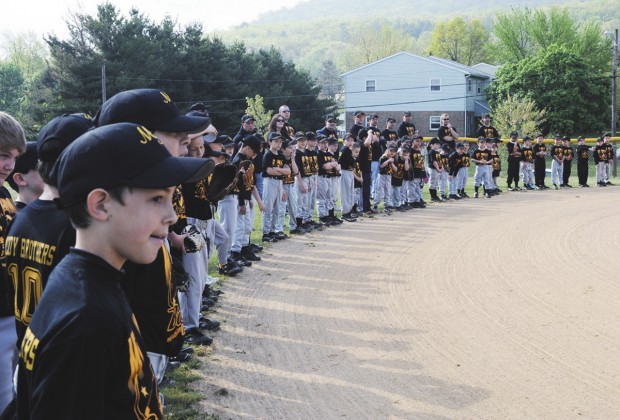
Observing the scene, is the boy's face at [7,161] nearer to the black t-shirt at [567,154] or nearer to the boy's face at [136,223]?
the boy's face at [136,223]

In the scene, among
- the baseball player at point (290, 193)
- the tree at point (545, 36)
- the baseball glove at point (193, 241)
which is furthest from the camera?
the tree at point (545, 36)

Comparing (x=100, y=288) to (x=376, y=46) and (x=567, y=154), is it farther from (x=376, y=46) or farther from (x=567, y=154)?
(x=376, y=46)

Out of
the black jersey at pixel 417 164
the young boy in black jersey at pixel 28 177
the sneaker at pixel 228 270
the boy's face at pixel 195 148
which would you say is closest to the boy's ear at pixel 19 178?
the young boy in black jersey at pixel 28 177

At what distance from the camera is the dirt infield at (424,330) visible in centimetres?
577

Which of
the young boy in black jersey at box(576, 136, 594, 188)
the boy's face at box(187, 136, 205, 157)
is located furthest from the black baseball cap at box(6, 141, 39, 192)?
the young boy in black jersey at box(576, 136, 594, 188)

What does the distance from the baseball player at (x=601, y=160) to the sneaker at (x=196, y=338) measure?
22.5 m

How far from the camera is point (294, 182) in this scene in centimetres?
1500

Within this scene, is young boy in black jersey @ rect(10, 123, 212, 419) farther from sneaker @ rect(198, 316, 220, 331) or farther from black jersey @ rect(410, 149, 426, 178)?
black jersey @ rect(410, 149, 426, 178)

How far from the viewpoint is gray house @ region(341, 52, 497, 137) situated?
5912cm

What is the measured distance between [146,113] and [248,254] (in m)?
8.22

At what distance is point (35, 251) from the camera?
355 centimetres

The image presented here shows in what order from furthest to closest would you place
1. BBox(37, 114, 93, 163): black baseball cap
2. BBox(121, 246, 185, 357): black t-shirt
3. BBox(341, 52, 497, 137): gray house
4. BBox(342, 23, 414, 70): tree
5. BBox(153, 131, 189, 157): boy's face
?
BBox(342, 23, 414, 70): tree < BBox(341, 52, 497, 137): gray house < BBox(153, 131, 189, 157): boy's face < BBox(37, 114, 93, 163): black baseball cap < BBox(121, 246, 185, 357): black t-shirt

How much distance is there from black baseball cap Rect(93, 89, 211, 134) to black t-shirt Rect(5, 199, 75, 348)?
58 cm

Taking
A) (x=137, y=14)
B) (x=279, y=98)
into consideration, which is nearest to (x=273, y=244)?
(x=137, y=14)
